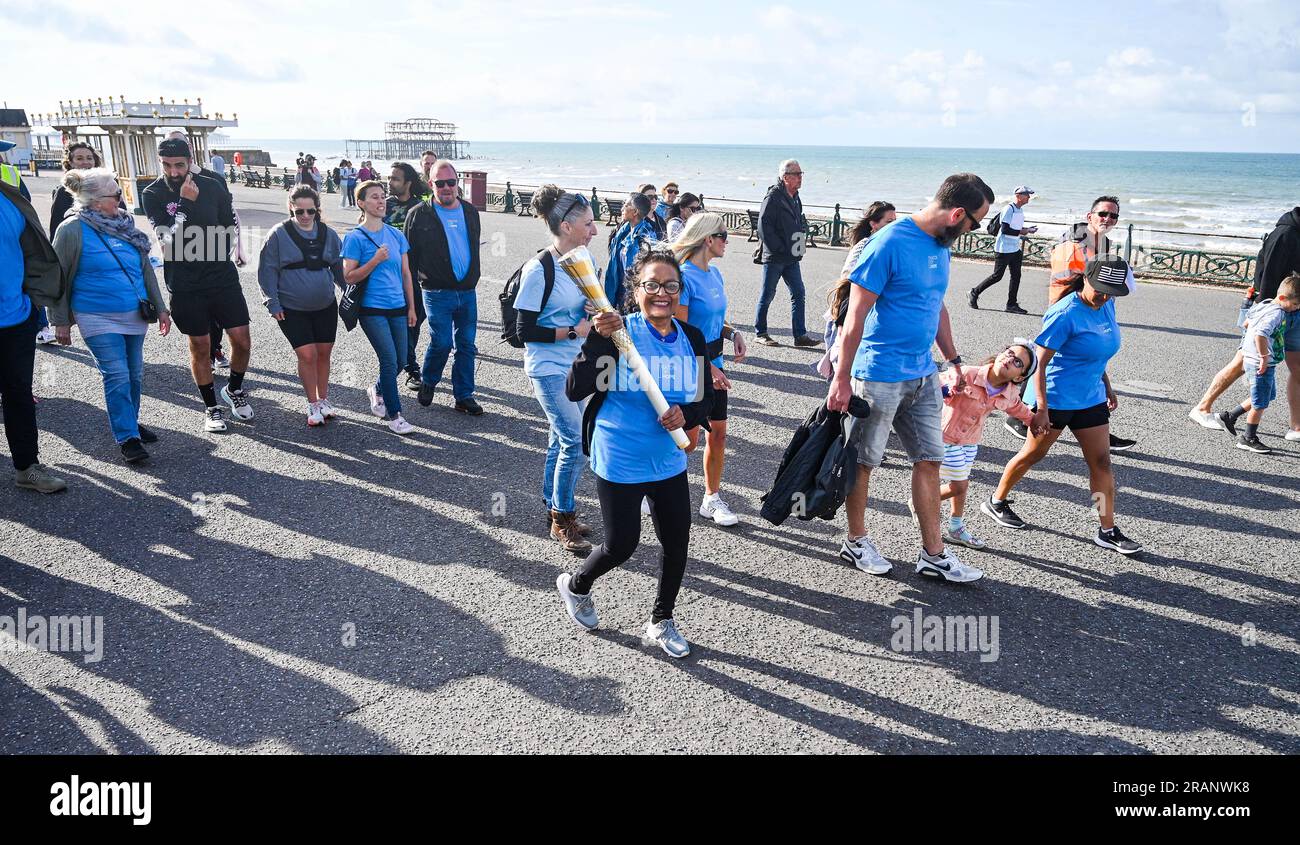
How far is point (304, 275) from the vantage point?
250 inches

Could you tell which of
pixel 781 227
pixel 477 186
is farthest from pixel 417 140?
pixel 781 227

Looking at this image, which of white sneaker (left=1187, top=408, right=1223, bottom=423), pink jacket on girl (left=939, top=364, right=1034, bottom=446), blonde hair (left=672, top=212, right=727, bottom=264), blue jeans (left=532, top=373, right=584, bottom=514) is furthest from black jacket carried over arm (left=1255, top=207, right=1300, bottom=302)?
blue jeans (left=532, top=373, right=584, bottom=514)

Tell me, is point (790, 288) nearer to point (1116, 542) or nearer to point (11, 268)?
point (1116, 542)

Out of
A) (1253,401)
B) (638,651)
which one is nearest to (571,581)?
(638,651)

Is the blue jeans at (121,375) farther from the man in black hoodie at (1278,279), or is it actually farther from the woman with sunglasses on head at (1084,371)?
the man in black hoodie at (1278,279)

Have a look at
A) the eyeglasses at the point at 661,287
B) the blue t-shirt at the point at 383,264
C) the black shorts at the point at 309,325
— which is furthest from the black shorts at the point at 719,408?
the black shorts at the point at 309,325

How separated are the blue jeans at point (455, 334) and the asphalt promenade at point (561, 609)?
0.50m

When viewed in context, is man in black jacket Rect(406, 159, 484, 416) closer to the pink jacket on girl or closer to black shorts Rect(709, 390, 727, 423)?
black shorts Rect(709, 390, 727, 423)

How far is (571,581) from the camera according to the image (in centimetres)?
400

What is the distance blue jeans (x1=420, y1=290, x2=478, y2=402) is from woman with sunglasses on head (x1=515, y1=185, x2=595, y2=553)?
2.30m

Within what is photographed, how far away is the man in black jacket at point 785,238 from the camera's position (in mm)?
9539

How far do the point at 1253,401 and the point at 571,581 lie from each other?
6.00 meters

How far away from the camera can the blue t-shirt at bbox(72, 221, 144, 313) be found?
569cm

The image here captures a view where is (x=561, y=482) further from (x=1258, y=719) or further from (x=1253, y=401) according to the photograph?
(x=1253, y=401)
